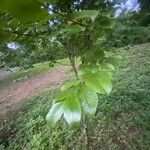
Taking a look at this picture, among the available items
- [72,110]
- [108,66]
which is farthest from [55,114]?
[108,66]

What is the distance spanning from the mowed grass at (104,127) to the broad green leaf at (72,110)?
120 inches

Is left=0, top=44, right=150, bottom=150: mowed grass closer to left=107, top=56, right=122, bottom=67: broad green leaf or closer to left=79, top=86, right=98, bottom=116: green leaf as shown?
left=107, top=56, right=122, bottom=67: broad green leaf

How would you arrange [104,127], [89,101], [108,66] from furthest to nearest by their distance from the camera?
[104,127] → [108,66] → [89,101]

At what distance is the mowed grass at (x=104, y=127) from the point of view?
13.5 ft

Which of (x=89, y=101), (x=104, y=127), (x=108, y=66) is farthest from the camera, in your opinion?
(x=104, y=127)

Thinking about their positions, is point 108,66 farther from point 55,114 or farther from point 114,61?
point 55,114

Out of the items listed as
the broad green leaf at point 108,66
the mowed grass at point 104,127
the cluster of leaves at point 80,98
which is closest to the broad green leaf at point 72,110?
the cluster of leaves at point 80,98

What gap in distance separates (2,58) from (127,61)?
235 inches

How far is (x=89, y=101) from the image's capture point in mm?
480

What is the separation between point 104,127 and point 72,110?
3.99m

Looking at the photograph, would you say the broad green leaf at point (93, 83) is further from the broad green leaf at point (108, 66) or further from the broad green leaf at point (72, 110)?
the broad green leaf at point (108, 66)

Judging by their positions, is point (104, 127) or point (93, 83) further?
point (104, 127)

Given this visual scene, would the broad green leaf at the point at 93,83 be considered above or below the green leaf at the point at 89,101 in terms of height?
above

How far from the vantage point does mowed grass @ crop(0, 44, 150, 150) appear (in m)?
4.12
